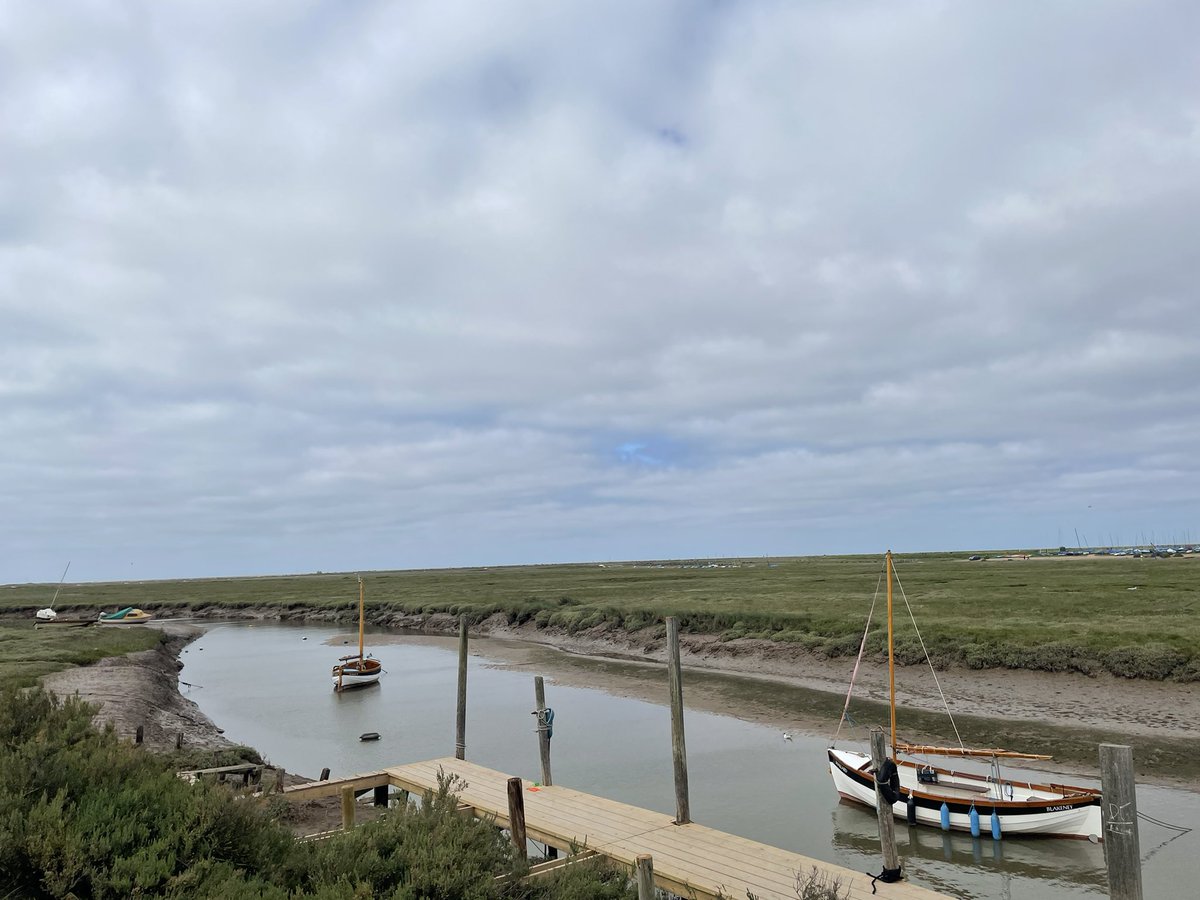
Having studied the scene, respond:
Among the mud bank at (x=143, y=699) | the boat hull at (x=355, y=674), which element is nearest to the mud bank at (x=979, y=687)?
the boat hull at (x=355, y=674)

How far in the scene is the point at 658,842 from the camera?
12664 millimetres

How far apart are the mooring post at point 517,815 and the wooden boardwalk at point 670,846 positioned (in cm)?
83

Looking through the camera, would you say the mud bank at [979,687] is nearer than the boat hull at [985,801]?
No

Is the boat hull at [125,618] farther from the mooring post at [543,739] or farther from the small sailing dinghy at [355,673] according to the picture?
the mooring post at [543,739]

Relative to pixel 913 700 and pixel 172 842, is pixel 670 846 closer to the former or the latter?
pixel 172 842

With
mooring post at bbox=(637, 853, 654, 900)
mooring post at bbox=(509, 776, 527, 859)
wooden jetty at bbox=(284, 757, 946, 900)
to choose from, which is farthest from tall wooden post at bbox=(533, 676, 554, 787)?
mooring post at bbox=(637, 853, 654, 900)

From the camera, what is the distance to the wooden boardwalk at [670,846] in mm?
10805

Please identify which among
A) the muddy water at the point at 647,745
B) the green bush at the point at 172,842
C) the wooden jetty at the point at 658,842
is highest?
the green bush at the point at 172,842

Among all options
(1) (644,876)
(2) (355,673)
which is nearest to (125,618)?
(2) (355,673)

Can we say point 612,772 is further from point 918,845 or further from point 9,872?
point 9,872

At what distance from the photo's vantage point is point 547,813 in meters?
14.6

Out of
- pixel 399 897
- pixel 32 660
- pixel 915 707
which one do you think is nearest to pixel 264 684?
pixel 32 660

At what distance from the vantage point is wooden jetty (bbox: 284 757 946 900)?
10.8 m

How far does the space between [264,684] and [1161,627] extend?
45988 millimetres
